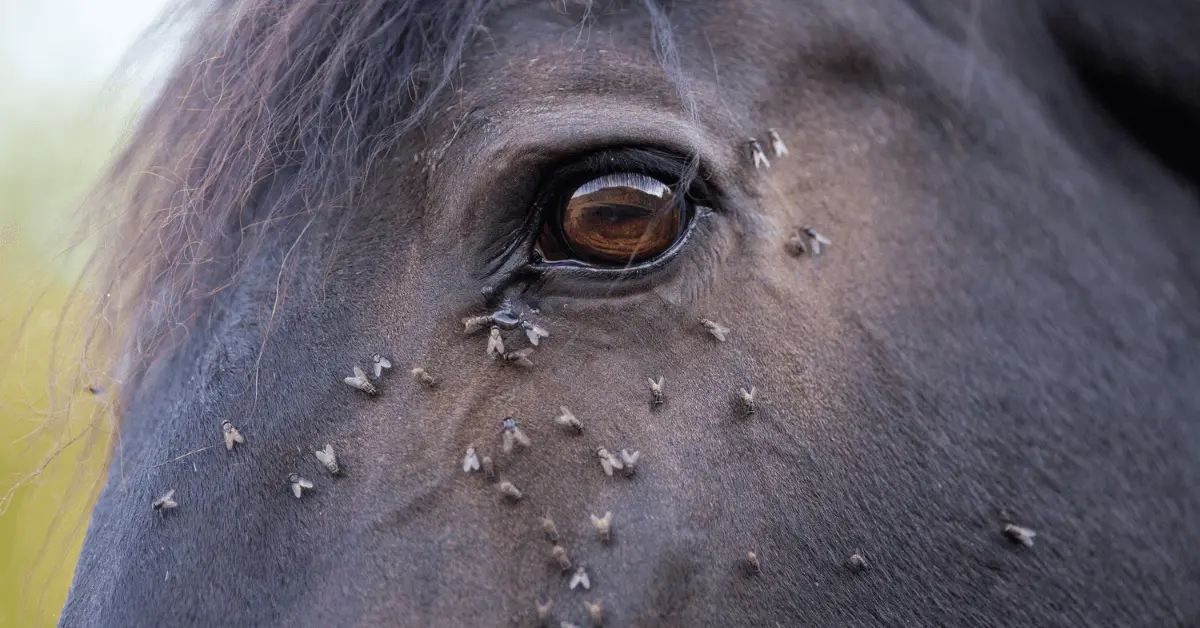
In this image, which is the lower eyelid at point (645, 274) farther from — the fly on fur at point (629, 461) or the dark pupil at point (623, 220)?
the fly on fur at point (629, 461)

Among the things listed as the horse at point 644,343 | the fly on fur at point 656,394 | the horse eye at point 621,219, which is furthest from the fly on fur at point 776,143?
the fly on fur at point 656,394

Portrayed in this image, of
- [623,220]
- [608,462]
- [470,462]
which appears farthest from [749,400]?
[470,462]

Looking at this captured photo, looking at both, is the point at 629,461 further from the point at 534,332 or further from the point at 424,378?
the point at 424,378

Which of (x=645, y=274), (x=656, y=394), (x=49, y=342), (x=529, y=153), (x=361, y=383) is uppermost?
(x=529, y=153)

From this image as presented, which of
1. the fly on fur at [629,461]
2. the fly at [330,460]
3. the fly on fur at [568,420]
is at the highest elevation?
the fly on fur at [568,420]

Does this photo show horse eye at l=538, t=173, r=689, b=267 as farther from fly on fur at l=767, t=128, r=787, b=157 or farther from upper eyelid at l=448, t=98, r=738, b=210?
fly on fur at l=767, t=128, r=787, b=157
